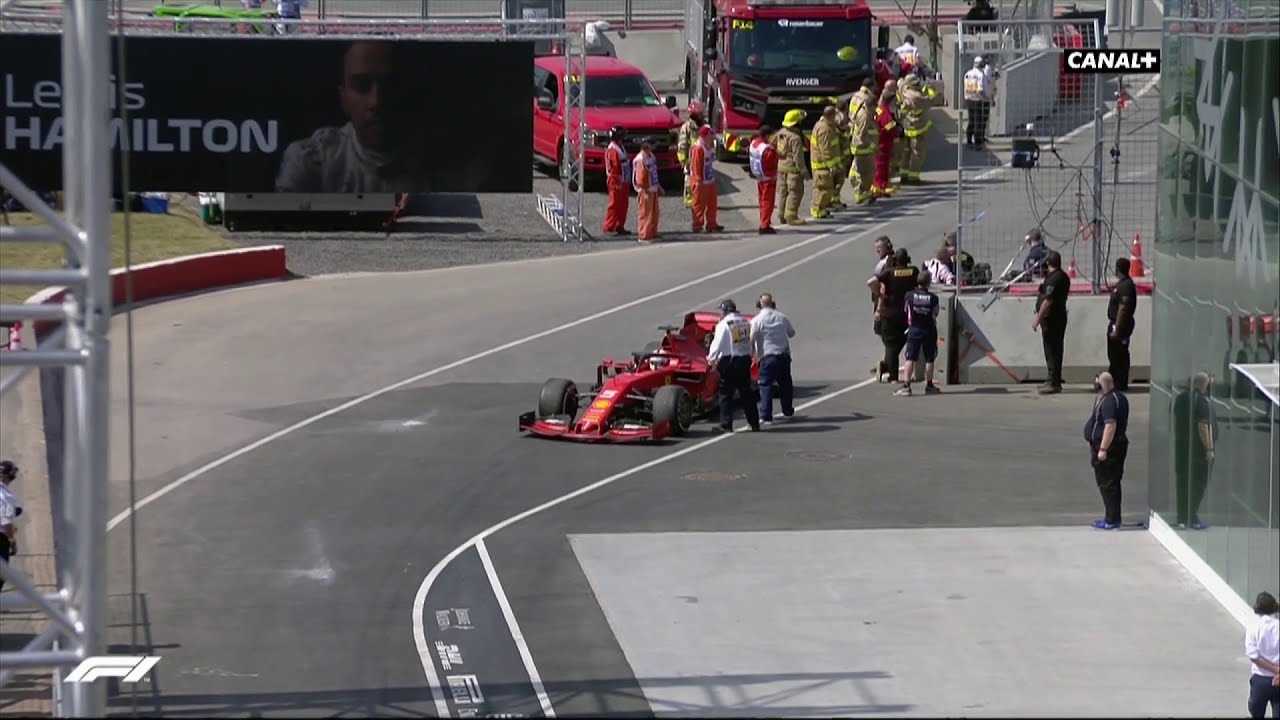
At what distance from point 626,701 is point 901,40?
32.3m

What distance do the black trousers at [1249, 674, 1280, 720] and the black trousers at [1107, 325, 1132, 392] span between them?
10.6m

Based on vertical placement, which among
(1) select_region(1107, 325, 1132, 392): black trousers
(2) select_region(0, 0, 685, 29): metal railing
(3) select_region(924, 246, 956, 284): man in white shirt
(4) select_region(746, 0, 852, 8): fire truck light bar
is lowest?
(1) select_region(1107, 325, 1132, 392): black trousers

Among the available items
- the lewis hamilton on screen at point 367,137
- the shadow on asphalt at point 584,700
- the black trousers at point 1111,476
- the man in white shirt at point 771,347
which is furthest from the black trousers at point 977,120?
the shadow on asphalt at point 584,700

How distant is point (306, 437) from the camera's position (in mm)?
21641

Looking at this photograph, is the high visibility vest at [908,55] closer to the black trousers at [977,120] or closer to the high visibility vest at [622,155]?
the black trousers at [977,120]

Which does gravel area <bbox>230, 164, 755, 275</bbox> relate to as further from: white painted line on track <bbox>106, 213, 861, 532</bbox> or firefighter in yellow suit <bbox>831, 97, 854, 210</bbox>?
white painted line on track <bbox>106, 213, 861, 532</bbox>

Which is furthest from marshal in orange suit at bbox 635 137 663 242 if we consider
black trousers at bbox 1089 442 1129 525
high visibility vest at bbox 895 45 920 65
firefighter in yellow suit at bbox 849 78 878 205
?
black trousers at bbox 1089 442 1129 525

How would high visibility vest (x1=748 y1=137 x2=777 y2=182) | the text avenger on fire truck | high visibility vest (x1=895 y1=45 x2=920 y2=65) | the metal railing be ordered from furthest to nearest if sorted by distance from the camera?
the metal railing < high visibility vest (x1=895 y1=45 x2=920 y2=65) < the text avenger on fire truck < high visibility vest (x1=748 y1=137 x2=777 y2=182)

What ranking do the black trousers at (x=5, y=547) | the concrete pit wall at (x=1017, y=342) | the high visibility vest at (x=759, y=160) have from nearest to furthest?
1. the black trousers at (x=5, y=547)
2. the concrete pit wall at (x=1017, y=342)
3. the high visibility vest at (x=759, y=160)

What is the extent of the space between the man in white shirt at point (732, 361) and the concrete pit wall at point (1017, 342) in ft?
11.4

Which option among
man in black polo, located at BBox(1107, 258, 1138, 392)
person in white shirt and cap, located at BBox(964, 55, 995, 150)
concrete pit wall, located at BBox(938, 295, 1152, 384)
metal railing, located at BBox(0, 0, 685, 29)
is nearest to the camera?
man in black polo, located at BBox(1107, 258, 1138, 392)

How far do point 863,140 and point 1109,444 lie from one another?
1643cm

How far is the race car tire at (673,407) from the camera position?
2145 centimetres

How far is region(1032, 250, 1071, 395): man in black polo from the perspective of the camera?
23484 mm
